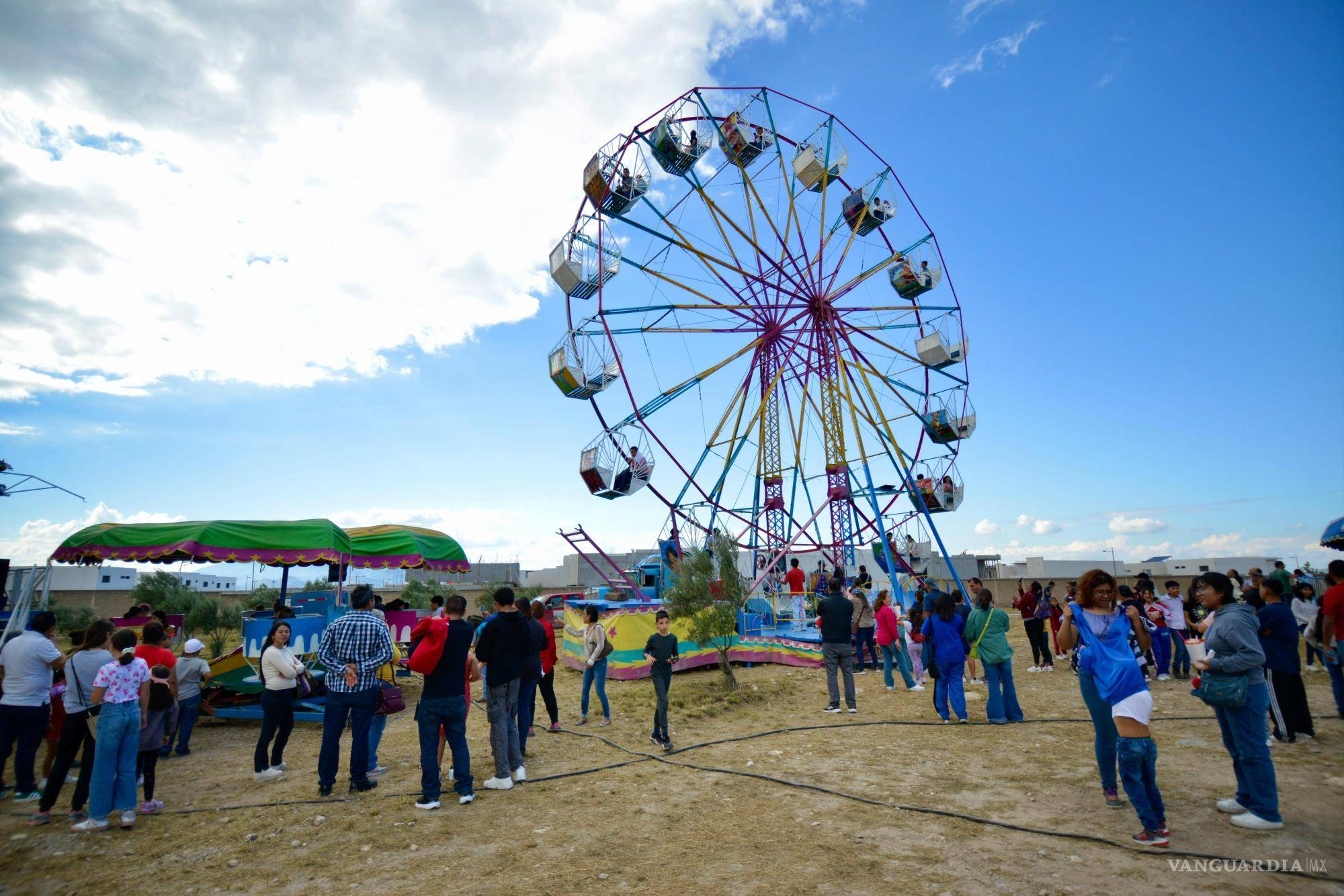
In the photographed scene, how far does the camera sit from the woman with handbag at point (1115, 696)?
440 cm

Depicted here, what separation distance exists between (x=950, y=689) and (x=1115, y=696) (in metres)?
4.51

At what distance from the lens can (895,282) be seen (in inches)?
842

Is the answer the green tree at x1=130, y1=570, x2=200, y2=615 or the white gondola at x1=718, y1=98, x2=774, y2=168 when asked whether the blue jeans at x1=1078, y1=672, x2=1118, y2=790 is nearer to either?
the white gondola at x1=718, y1=98, x2=774, y2=168

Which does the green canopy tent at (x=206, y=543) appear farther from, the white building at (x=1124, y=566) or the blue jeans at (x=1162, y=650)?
the white building at (x=1124, y=566)

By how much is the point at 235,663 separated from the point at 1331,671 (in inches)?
544

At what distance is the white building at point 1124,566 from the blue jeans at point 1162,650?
1766 inches

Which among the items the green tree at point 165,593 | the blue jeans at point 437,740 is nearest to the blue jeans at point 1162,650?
the blue jeans at point 437,740

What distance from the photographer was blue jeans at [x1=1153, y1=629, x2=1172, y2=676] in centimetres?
1123

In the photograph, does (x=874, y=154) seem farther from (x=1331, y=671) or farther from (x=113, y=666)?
(x=113, y=666)

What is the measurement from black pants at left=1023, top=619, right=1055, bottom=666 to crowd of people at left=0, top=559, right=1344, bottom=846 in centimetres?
429

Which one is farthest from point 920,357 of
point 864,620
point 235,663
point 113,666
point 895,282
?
point 113,666

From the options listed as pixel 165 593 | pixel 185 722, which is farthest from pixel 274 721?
pixel 165 593

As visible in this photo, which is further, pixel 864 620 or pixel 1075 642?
pixel 864 620

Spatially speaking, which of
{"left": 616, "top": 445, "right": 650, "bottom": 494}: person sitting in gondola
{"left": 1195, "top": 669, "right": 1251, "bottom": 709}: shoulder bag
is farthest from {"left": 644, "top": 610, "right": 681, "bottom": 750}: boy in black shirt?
{"left": 616, "top": 445, "right": 650, "bottom": 494}: person sitting in gondola
